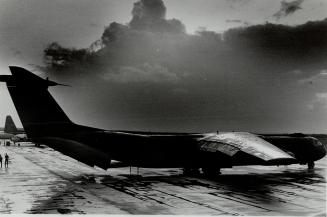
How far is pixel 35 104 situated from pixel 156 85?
26.4 feet

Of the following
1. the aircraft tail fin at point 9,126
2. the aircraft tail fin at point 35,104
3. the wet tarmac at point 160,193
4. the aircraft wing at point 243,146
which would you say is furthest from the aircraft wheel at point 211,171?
the aircraft tail fin at point 9,126

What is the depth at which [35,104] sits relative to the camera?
24.8 m

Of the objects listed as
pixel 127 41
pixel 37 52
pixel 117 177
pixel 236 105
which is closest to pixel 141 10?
pixel 127 41

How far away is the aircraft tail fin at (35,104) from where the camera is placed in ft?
78.7

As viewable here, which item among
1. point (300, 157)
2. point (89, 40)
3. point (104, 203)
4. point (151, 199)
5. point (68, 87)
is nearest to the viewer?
point (104, 203)

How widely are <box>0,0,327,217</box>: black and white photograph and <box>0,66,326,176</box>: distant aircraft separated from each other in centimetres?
8

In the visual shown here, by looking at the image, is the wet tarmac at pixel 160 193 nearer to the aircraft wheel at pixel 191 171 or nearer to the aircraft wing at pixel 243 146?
the aircraft wheel at pixel 191 171

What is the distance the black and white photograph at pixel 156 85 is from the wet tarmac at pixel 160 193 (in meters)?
0.13

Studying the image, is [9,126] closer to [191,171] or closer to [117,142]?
[191,171]

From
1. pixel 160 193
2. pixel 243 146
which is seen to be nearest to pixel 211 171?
pixel 243 146

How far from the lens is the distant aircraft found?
24016 mm

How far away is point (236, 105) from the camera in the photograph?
2586 centimetres

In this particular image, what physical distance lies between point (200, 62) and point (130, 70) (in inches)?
179

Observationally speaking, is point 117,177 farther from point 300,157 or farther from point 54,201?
point 300,157
